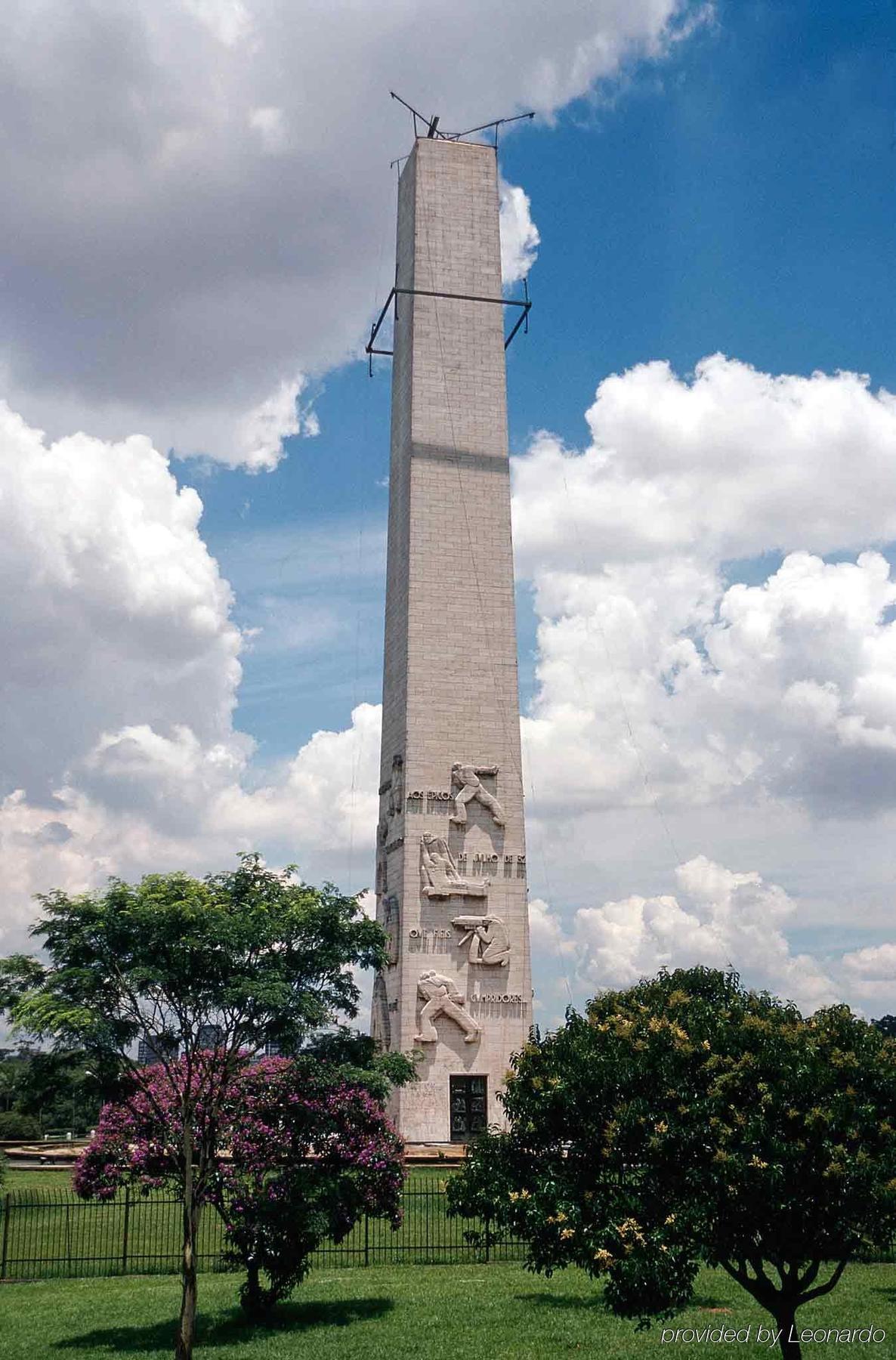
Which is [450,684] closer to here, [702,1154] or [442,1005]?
[442,1005]

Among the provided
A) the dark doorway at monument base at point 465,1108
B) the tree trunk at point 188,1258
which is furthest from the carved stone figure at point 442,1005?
the tree trunk at point 188,1258

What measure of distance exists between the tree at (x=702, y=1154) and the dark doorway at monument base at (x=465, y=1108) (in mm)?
19468

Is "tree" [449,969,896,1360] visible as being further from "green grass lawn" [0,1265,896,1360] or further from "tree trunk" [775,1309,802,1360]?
"green grass lawn" [0,1265,896,1360]

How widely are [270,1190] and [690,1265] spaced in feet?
27.3

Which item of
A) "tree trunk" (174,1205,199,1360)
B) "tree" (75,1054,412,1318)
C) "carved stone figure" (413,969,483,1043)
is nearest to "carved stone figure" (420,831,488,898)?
"carved stone figure" (413,969,483,1043)

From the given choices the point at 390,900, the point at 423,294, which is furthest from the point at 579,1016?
the point at 423,294

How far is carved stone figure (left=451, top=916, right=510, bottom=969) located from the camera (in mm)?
36500

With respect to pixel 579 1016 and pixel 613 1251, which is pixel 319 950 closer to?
pixel 579 1016

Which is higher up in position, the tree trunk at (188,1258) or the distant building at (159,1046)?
the distant building at (159,1046)

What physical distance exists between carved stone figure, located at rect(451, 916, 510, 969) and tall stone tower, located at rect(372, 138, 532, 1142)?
0.05 m

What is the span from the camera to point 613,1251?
14.7 m

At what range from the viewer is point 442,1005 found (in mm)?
35844

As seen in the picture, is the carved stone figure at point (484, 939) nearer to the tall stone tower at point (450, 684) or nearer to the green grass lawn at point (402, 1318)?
A: the tall stone tower at point (450, 684)

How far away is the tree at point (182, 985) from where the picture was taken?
1816 centimetres
